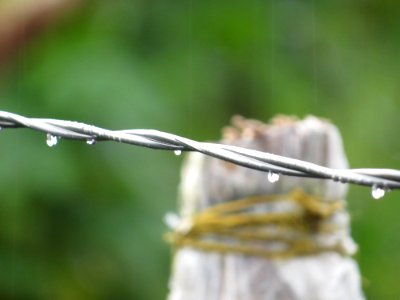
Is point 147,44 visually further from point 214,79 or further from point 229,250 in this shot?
point 229,250

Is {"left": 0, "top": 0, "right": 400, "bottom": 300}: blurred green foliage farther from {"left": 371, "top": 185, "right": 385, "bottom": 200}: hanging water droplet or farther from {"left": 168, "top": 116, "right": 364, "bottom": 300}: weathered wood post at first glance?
{"left": 371, "top": 185, "right": 385, "bottom": 200}: hanging water droplet

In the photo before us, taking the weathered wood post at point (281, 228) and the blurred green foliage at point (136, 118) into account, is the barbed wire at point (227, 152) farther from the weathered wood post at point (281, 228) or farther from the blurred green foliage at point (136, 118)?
the blurred green foliage at point (136, 118)

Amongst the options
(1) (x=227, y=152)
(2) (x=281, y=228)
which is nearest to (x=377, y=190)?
(1) (x=227, y=152)

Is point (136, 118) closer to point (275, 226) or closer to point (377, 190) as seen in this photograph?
point (275, 226)

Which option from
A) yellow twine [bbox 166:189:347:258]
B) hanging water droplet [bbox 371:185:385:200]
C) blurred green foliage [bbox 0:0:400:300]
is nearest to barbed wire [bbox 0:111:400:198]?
hanging water droplet [bbox 371:185:385:200]

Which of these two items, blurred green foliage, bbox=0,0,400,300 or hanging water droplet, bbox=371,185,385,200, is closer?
hanging water droplet, bbox=371,185,385,200

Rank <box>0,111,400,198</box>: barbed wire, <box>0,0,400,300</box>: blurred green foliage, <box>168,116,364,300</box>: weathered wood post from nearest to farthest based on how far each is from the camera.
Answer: <box>0,111,400,198</box>: barbed wire → <box>168,116,364,300</box>: weathered wood post → <box>0,0,400,300</box>: blurred green foliage
